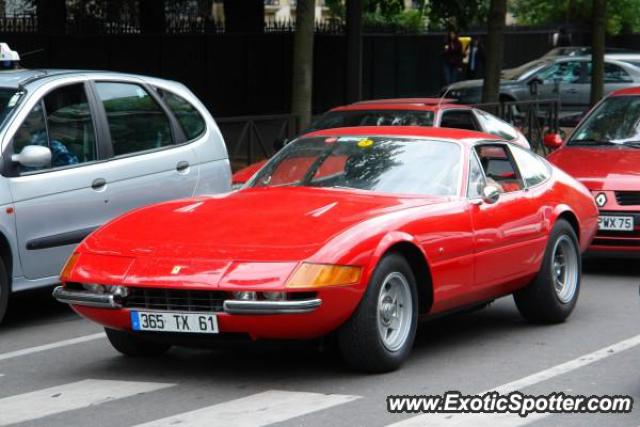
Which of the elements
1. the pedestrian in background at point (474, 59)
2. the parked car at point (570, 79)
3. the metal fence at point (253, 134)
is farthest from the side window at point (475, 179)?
the pedestrian in background at point (474, 59)

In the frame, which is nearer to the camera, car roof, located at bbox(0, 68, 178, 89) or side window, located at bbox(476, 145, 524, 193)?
side window, located at bbox(476, 145, 524, 193)

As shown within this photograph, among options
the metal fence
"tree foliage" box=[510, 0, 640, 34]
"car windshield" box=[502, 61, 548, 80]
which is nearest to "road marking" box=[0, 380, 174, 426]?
the metal fence

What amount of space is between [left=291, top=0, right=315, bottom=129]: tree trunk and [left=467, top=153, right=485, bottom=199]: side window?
9485mm

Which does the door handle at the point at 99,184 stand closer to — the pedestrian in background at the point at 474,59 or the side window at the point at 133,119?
the side window at the point at 133,119

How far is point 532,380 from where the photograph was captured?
306 inches

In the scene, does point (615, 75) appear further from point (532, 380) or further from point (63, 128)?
point (532, 380)

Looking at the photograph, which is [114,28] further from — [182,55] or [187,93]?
[187,93]

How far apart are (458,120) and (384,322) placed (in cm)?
722

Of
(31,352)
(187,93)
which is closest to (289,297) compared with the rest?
(31,352)

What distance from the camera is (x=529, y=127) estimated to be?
23.4m

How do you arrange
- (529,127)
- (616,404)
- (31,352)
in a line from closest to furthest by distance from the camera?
(616,404) < (31,352) < (529,127)

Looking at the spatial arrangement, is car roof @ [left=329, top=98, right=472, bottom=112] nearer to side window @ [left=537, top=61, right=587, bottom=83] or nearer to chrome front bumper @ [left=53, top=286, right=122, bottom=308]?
chrome front bumper @ [left=53, top=286, right=122, bottom=308]

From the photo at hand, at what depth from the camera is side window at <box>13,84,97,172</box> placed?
10031 mm

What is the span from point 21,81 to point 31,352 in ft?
7.58
